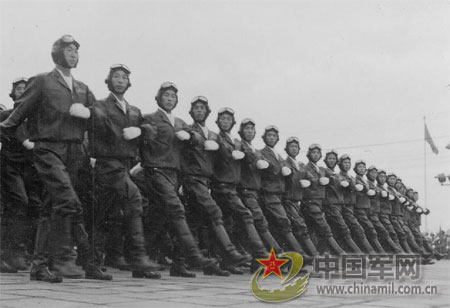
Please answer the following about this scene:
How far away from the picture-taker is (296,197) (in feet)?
30.0

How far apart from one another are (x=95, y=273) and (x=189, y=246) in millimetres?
1132

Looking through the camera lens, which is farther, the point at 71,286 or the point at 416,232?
the point at 416,232

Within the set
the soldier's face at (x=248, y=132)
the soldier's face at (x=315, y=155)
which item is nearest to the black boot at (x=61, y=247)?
the soldier's face at (x=248, y=132)

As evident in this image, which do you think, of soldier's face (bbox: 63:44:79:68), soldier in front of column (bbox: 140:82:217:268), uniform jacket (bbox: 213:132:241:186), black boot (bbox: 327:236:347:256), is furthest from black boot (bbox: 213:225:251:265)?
black boot (bbox: 327:236:347:256)

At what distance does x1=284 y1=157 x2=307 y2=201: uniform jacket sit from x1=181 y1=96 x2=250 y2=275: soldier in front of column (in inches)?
79.1

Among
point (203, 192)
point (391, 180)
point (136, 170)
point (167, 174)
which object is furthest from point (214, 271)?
point (391, 180)

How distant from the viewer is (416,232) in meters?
15.6

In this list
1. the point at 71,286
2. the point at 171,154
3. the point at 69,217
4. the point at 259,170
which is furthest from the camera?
the point at 259,170

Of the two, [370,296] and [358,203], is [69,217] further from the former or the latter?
[358,203]

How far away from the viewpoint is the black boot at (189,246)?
638 centimetres

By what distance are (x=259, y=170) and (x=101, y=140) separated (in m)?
2.86

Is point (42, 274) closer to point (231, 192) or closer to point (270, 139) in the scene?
point (231, 192)

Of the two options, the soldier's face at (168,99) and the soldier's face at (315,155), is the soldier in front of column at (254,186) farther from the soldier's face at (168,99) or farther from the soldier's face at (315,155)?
the soldier's face at (315,155)

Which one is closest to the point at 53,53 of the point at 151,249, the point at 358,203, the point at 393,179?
the point at 151,249
